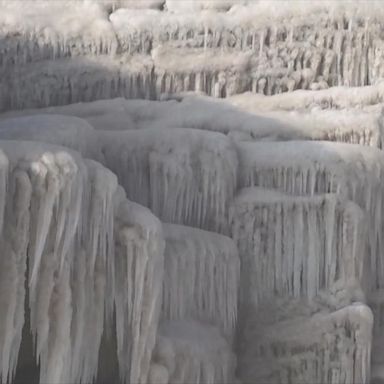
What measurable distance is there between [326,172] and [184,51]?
3.71m

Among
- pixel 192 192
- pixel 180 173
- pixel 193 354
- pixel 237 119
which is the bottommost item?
pixel 193 354

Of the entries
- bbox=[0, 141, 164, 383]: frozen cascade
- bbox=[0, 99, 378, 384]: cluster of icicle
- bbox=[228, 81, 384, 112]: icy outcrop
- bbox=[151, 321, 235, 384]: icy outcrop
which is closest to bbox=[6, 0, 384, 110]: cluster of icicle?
bbox=[228, 81, 384, 112]: icy outcrop

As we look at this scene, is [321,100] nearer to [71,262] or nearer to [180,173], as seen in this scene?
[180,173]

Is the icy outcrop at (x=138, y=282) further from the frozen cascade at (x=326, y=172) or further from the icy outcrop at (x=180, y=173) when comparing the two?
the frozen cascade at (x=326, y=172)

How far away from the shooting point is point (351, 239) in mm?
9000

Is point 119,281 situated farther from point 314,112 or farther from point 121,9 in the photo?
point 121,9

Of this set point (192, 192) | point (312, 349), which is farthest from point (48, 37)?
point (312, 349)

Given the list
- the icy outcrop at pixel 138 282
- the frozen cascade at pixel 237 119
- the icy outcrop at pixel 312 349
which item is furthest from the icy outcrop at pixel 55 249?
the frozen cascade at pixel 237 119

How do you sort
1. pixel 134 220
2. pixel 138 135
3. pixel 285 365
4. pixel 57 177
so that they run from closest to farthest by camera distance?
pixel 57 177 → pixel 134 220 → pixel 285 365 → pixel 138 135

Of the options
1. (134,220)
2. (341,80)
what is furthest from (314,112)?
(134,220)

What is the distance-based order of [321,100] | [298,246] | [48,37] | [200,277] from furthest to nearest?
[48,37] < [321,100] < [298,246] < [200,277]

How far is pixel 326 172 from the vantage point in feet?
31.2

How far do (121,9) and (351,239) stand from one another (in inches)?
227

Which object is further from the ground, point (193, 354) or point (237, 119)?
point (237, 119)
